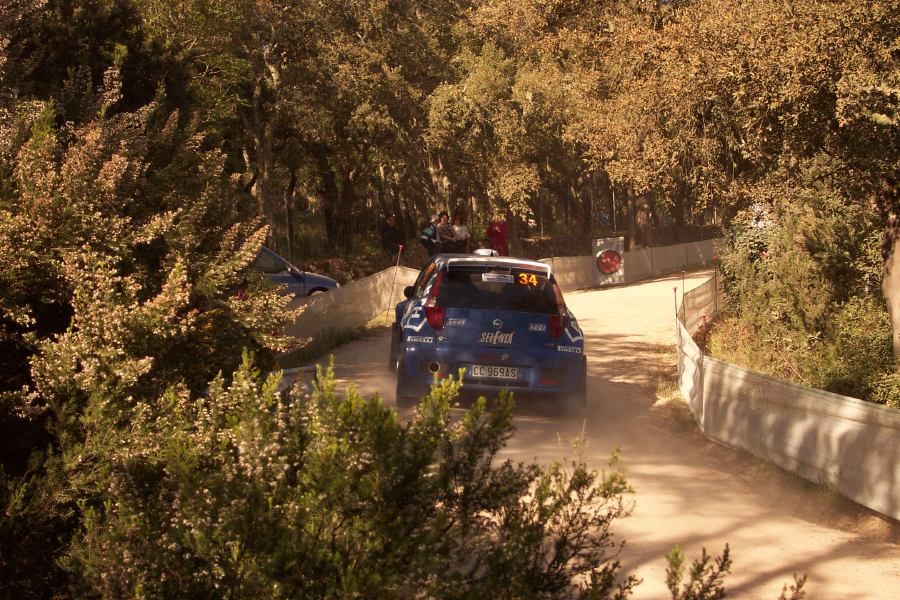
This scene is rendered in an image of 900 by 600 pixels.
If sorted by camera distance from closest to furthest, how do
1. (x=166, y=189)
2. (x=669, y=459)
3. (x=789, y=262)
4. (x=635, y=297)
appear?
(x=166, y=189) < (x=669, y=459) < (x=789, y=262) < (x=635, y=297)

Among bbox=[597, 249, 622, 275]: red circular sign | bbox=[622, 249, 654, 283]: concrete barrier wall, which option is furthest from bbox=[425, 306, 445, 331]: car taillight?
bbox=[622, 249, 654, 283]: concrete barrier wall

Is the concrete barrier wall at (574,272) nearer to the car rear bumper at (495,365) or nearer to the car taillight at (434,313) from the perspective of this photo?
the car rear bumper at (495,365)

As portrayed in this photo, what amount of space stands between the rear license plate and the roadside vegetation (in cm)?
321

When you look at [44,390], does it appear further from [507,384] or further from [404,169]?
[404,169]

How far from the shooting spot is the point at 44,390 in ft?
18.3

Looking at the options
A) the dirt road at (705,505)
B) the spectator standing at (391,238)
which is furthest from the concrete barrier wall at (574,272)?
the dirt road at (705,505)

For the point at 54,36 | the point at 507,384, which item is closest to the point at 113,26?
the point at 54,36

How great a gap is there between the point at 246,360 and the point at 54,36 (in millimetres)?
8213

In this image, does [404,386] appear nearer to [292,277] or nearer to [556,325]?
[556,325]

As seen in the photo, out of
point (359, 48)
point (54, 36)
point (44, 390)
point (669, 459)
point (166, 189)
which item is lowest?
point (669, 459)

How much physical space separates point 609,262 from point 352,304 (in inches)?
730

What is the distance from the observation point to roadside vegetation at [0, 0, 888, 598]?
12.9 feet

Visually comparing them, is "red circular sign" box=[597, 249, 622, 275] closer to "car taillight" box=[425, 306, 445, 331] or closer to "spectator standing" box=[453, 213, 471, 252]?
"spectator standing" box=[453, 213, 471, 252]

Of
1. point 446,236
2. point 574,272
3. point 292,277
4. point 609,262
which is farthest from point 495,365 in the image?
point 609,262
